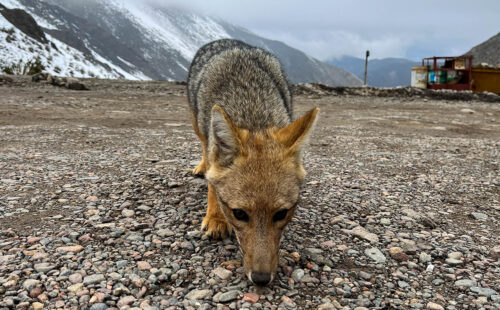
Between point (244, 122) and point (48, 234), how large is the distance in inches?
84.9

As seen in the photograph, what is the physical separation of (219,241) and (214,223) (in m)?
0.19

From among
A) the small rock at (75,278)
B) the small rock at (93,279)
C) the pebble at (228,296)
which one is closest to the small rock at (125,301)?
the small rock at (93,279)

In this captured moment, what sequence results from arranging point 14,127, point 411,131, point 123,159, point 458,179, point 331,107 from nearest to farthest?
point 458,179 < point 123,159 < point 14,127 < point 411,131 < point 331,107

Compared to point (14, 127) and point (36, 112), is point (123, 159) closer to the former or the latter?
point (14, 127)

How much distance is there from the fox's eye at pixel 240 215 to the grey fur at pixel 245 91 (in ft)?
3.24

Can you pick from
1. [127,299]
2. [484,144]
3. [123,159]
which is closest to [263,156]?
[127,299]

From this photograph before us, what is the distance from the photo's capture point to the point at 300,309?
2.76 metres

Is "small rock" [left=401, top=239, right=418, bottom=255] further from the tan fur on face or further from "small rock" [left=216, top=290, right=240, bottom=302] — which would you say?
"small rock" [left=216, top=290, right=240, bottom=302]

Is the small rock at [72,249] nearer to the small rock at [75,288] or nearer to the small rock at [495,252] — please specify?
the small rock at [75,288]

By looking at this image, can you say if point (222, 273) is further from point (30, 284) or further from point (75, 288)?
point (30, 284)

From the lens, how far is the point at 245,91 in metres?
4.17

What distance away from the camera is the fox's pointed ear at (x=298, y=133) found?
3236 millimetres

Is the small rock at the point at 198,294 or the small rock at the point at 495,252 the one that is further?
the small rock at the point at 495,252

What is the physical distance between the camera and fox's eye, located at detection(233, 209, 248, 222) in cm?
298
